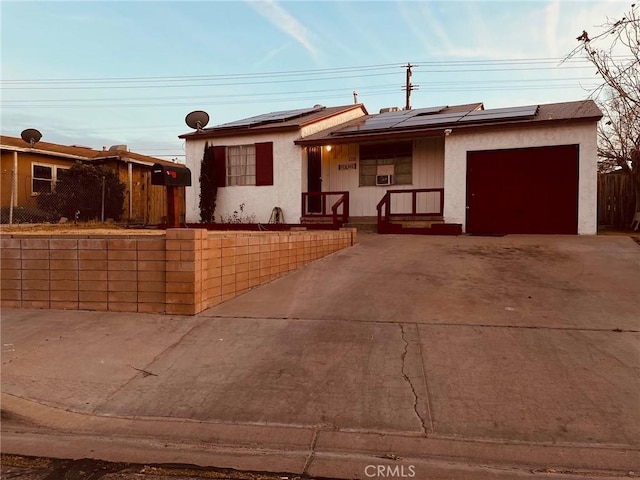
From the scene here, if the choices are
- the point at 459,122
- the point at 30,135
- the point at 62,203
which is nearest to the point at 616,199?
the point at 459,122

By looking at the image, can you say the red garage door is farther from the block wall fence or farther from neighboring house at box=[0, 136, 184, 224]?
neighboring house at box=[0, 136, 184, 224]

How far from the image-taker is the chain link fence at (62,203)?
16.0 meters

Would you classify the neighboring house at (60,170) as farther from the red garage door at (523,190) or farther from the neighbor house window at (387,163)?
the red garage door at (523,190)

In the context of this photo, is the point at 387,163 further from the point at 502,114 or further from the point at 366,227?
the point at 502,114

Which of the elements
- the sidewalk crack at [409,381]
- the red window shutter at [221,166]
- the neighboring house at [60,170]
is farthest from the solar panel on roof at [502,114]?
the neighboring house at [60,170]

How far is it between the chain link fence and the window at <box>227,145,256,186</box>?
15.5ft

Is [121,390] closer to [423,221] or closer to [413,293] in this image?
[413,293]

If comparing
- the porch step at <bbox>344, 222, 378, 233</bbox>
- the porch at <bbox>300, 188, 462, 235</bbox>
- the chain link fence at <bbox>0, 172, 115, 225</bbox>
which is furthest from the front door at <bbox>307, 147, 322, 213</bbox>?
the chain link fence at <bbox>0, 172, 115, 225</bbox>

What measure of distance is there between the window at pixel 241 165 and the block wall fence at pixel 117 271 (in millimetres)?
9250

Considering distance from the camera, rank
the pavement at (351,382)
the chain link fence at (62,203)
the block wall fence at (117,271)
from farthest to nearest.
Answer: the chain link fence at (62,203) → the block wall fence at (117,271) → the pavement at (351,382)

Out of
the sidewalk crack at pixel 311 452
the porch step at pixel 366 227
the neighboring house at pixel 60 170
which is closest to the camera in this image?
the sidewalk crack at pixel 311 452

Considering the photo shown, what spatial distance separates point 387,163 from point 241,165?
5.03m

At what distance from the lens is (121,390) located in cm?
393

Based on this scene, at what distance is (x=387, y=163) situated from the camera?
47.2 feet
